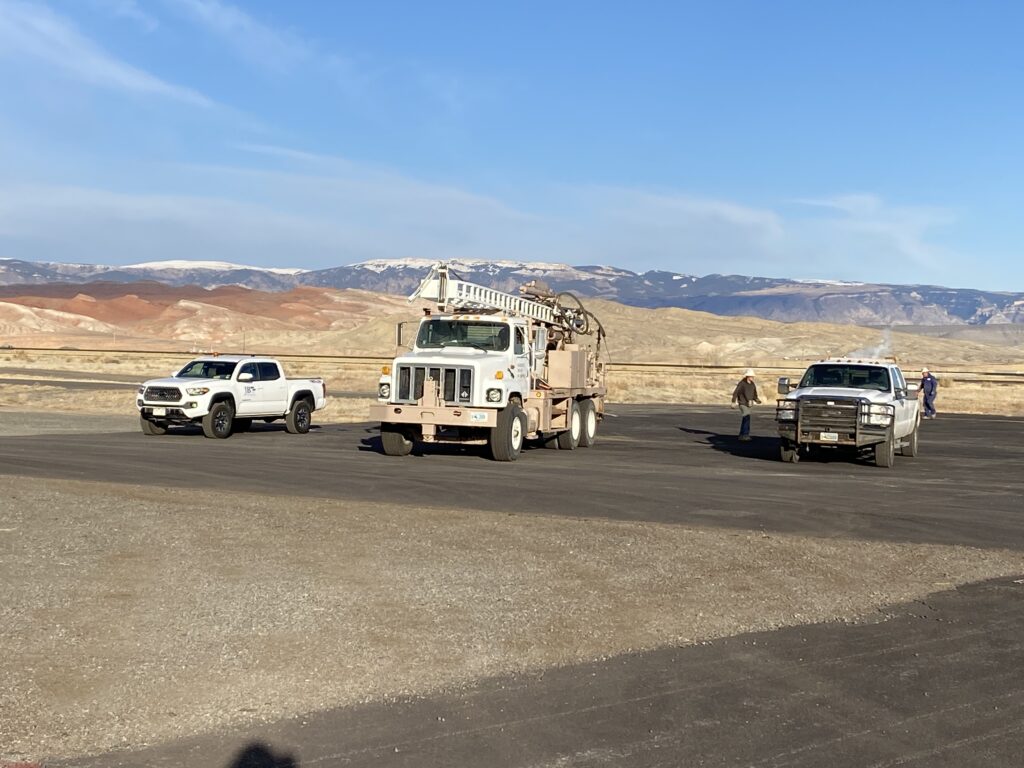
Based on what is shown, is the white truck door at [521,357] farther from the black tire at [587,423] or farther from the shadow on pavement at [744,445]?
the shadow on pavement at [744,445]

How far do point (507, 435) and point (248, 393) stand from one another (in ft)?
26.8

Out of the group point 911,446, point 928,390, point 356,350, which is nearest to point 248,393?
point 911,446

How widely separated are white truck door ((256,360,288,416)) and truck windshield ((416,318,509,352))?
622 centimetres

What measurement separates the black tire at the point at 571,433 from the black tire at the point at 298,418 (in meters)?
6.85

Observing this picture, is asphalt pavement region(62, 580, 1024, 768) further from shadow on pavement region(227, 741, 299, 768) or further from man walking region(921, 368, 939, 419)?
man walking region(921, 368, 939, 419)

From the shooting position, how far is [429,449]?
26.6 meters

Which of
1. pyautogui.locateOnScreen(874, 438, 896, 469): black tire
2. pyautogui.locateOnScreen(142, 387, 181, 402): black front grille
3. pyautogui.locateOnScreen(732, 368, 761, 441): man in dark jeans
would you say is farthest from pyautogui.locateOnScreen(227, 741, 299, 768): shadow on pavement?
pyautogui.locateOnScreen(732, 368, 761, 441): man in dark jeans

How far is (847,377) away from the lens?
2567cm

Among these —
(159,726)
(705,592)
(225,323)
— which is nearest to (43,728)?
(159,726)

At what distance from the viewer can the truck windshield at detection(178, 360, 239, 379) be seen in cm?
2911

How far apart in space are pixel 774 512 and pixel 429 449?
1145 cm

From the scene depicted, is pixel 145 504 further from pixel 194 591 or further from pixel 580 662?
pixel 580 662

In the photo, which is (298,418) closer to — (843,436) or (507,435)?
(507,435)

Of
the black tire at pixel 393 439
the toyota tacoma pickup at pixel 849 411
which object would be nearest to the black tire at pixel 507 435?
the black tire at pixel 393 439
